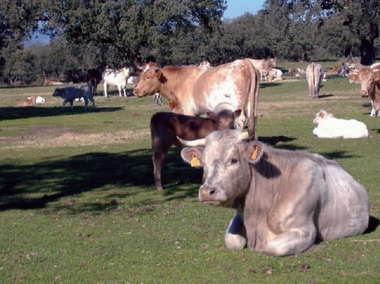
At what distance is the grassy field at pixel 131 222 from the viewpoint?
6543 mm

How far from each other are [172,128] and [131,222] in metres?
2.86

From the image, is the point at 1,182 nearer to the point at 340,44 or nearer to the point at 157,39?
the point at 157,39

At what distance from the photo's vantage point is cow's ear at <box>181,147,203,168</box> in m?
6.81

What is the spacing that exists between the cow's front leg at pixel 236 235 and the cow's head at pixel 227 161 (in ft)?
1.42

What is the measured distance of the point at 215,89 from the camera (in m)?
15.2

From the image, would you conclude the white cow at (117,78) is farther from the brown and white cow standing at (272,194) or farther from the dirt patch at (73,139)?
the brown and white cow standing at (272,194)

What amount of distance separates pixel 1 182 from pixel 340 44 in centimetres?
6523

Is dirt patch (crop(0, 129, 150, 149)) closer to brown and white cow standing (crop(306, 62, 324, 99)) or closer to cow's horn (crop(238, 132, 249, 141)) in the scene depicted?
cow's horn (crop(238, 132, 249, 141))

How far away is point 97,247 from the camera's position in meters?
7.71

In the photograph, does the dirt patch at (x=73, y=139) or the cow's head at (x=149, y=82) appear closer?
the cow's head at (x=149, y=82)

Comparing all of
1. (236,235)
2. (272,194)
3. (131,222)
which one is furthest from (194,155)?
(131,222)

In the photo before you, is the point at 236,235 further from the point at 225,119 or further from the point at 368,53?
the point at 368,53

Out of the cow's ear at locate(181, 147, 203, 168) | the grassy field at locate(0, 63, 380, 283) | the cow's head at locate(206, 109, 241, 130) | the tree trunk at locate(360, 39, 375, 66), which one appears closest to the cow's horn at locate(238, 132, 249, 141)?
the cow's ear at locate(181, 147, 203, 168)

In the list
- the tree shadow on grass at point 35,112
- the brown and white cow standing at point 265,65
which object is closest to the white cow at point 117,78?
the tree shadow on grass at point 35,112
